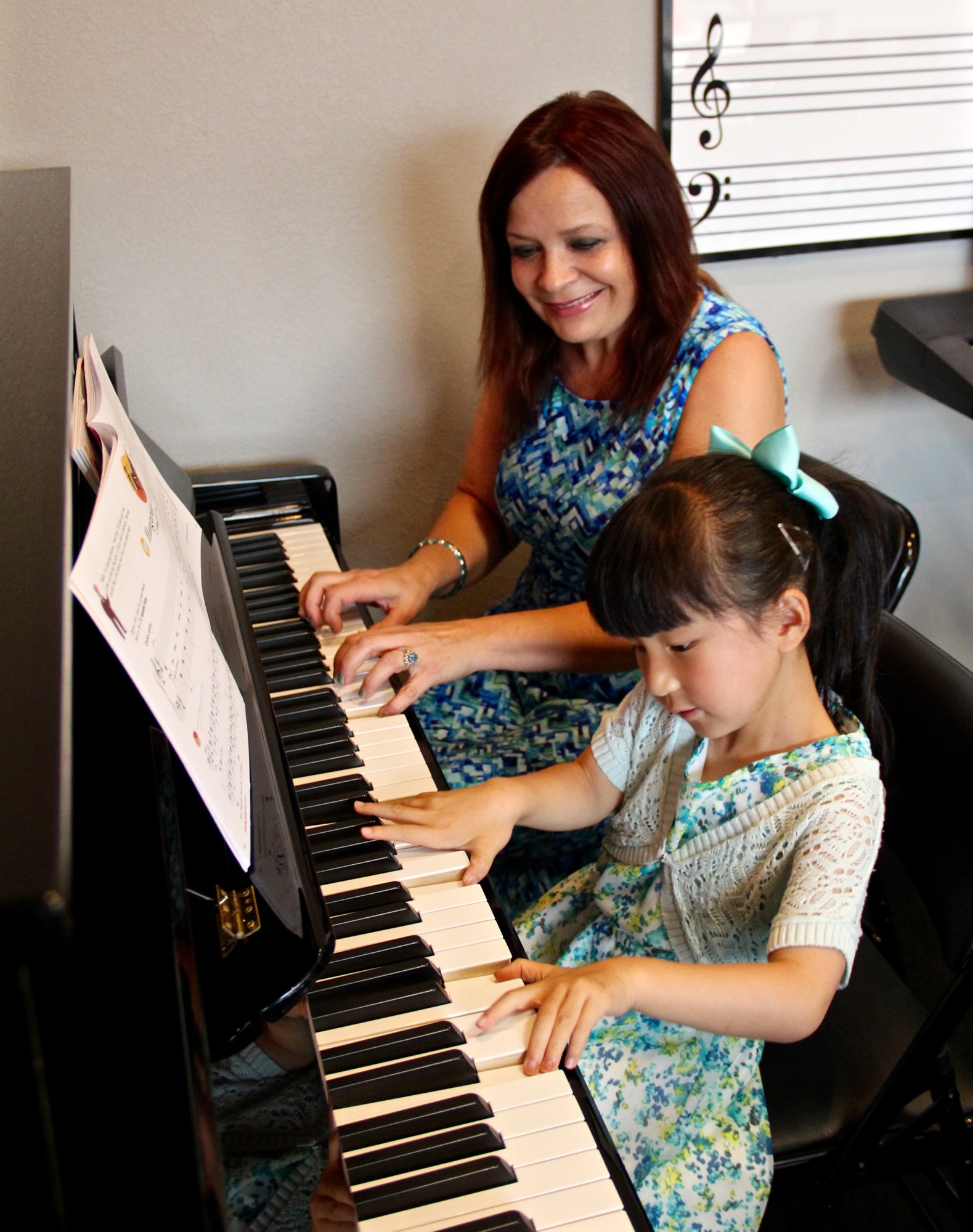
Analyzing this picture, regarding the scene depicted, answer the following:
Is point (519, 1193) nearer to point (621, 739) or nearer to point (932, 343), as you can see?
point (621, 739)

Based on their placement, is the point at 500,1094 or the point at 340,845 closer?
the point at 500,1094

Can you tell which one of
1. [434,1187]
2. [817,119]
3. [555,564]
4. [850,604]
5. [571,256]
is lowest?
[555,564]

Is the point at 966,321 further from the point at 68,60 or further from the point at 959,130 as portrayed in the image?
the point at 68,60

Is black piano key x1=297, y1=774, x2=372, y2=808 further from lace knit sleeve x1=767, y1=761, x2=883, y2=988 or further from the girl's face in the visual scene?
lace knit sleeve x1=767, y1=761, x2=883, y2=988

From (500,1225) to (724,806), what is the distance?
59 cm

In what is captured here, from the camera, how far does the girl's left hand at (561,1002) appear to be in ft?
2.93

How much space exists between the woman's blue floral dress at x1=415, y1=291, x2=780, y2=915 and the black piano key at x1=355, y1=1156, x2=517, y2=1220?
0.83m

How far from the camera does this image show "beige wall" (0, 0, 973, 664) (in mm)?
1827

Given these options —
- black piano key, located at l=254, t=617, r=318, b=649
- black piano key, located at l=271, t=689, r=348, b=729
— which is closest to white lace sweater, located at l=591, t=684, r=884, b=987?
A: black piano key, located at l=271, t=689, r=348, b=729

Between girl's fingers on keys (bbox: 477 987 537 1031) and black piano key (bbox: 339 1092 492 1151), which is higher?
girl's fingers on keys (bbox: 477 987 537 1031)

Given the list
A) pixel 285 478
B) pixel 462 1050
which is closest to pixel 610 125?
pixel 285 478

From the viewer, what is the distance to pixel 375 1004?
94cm

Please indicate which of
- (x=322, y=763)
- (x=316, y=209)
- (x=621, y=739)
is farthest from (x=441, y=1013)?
(x=316, y=209)

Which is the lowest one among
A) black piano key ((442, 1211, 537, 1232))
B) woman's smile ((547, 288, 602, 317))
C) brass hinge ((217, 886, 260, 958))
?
black piano key ((442, 1211, 537, 1232))
